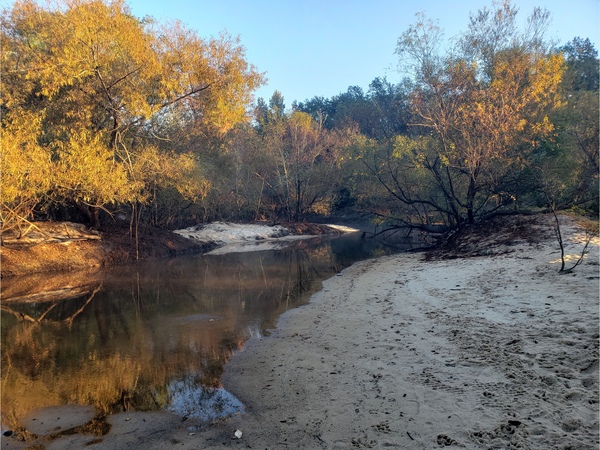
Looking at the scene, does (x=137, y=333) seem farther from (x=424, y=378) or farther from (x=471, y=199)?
(x=471, y=199)

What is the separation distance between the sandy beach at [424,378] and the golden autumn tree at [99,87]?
12.3 meters

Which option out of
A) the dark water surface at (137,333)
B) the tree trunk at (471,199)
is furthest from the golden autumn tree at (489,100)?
the dark water surface at (137,333)

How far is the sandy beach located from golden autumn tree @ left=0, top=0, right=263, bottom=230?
1234 centimetres

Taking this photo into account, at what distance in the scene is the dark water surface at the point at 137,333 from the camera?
5.28 m

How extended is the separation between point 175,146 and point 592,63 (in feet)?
135

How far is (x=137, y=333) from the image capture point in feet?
26.9

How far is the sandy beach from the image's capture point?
3746 mm

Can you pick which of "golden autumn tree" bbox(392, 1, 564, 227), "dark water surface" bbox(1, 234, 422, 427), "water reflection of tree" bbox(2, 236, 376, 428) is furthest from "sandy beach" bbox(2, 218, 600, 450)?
"golden autumn tree" bbox(392, 1, 564, 227)

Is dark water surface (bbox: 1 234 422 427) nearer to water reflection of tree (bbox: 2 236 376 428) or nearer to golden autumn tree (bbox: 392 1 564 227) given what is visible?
water reflection of tree (bbox: 2 236 376 428)

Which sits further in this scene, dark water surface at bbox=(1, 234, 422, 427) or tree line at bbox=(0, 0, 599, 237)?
tree line at bbox=(0, 0, 599, 237)

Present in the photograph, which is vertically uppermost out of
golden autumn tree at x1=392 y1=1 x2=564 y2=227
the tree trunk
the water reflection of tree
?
golden autumn tree at x1=392 y1=1 x2=564 y2=227

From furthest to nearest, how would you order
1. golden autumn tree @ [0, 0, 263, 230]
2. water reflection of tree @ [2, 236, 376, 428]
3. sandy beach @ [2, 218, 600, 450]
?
golden autumn tree @ [0, 0, 263, 230]
water reflection of tree @ [2, 236, 376, 428]
sandy beach @ [2, 218, 600, 450]

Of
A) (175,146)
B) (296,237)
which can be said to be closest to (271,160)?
(296,237)

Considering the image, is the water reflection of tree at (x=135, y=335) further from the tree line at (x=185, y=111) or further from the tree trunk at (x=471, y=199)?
the tree trunk at (x=471, y=199)
